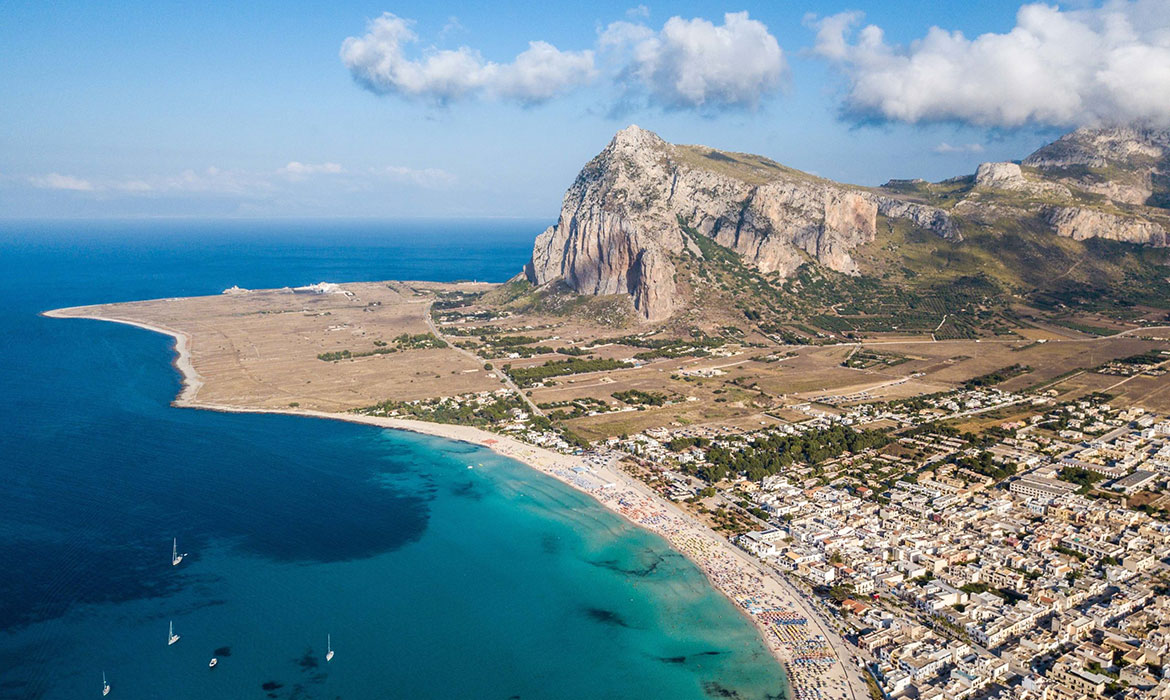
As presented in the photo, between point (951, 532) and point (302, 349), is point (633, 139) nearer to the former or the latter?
point (302, 349)

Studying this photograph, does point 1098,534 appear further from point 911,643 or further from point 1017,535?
point 911,643

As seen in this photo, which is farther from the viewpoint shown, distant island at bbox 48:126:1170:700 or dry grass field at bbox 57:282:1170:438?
dry grass field at bbox 57:282:1170:438

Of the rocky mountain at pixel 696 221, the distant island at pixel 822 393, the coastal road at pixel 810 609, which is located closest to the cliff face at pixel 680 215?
the rocky mountain at pixel 696 221

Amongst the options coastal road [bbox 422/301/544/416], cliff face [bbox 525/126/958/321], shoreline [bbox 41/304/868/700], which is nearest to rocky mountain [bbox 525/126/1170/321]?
cliff face [bbox 525/126/958/321]

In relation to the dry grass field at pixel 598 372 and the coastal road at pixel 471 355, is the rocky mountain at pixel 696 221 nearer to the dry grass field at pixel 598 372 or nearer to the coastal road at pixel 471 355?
the dry grass field at pixel 598 372

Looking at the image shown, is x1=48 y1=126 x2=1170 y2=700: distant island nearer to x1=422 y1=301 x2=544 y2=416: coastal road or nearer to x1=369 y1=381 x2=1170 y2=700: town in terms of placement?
x1=369 y1=381 x2=1170 y2=700: town

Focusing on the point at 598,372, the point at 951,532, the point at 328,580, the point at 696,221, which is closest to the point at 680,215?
the point at 696,221
